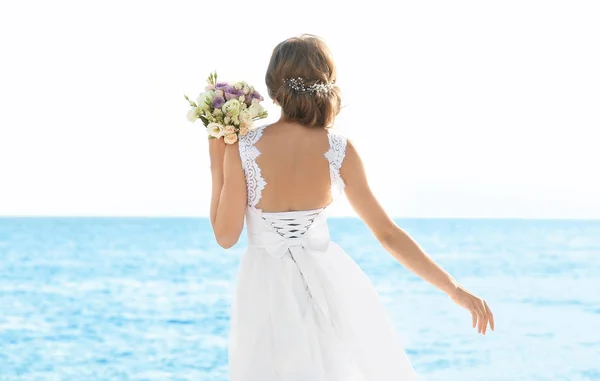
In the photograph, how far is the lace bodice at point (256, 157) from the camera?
2.65 metres

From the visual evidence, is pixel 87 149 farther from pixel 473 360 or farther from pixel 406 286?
pixel 473 360

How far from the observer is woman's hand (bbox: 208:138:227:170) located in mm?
2738

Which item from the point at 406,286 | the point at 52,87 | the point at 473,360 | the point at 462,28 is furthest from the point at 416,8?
the point at 473,360

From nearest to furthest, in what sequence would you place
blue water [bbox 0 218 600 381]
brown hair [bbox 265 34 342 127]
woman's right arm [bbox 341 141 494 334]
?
brown hair [bbox 265 34 342 127] → woman's right arm [bbox 341 141 494 334] → blue water [bbox 0 218 600 381]

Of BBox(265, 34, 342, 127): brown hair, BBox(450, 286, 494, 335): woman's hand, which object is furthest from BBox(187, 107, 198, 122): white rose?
BBox(450, 286, 494, 335): woman's hand

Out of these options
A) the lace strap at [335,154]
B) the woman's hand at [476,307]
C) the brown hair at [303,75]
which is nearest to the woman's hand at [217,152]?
the brown hair at [303,75]

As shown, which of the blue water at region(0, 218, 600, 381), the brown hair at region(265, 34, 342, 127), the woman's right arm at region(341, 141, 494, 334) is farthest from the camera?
the blue water at region(0, 218, 600, 381)

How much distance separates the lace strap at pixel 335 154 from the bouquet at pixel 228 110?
0.74ft

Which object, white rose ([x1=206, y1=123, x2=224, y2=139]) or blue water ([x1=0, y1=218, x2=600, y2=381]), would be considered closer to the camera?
white rose ([x1=206, y1=123, x2=224, y2=139])

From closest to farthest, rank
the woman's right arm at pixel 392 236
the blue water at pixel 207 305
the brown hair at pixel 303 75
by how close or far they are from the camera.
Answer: the brown hair at pixel 303 75
the woman's right arm at pixel 392 236
the blue water at pixel 207 305

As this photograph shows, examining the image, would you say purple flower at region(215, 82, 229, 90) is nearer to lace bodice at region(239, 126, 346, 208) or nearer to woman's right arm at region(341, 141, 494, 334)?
lace bodice at region(239, 126, 346, 208)

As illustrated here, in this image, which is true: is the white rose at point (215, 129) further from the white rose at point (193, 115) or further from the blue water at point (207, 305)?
the blue water at point (207, 305)

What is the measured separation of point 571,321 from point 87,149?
18.5 m

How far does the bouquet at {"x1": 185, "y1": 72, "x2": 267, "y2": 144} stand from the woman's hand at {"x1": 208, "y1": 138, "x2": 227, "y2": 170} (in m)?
0.02
